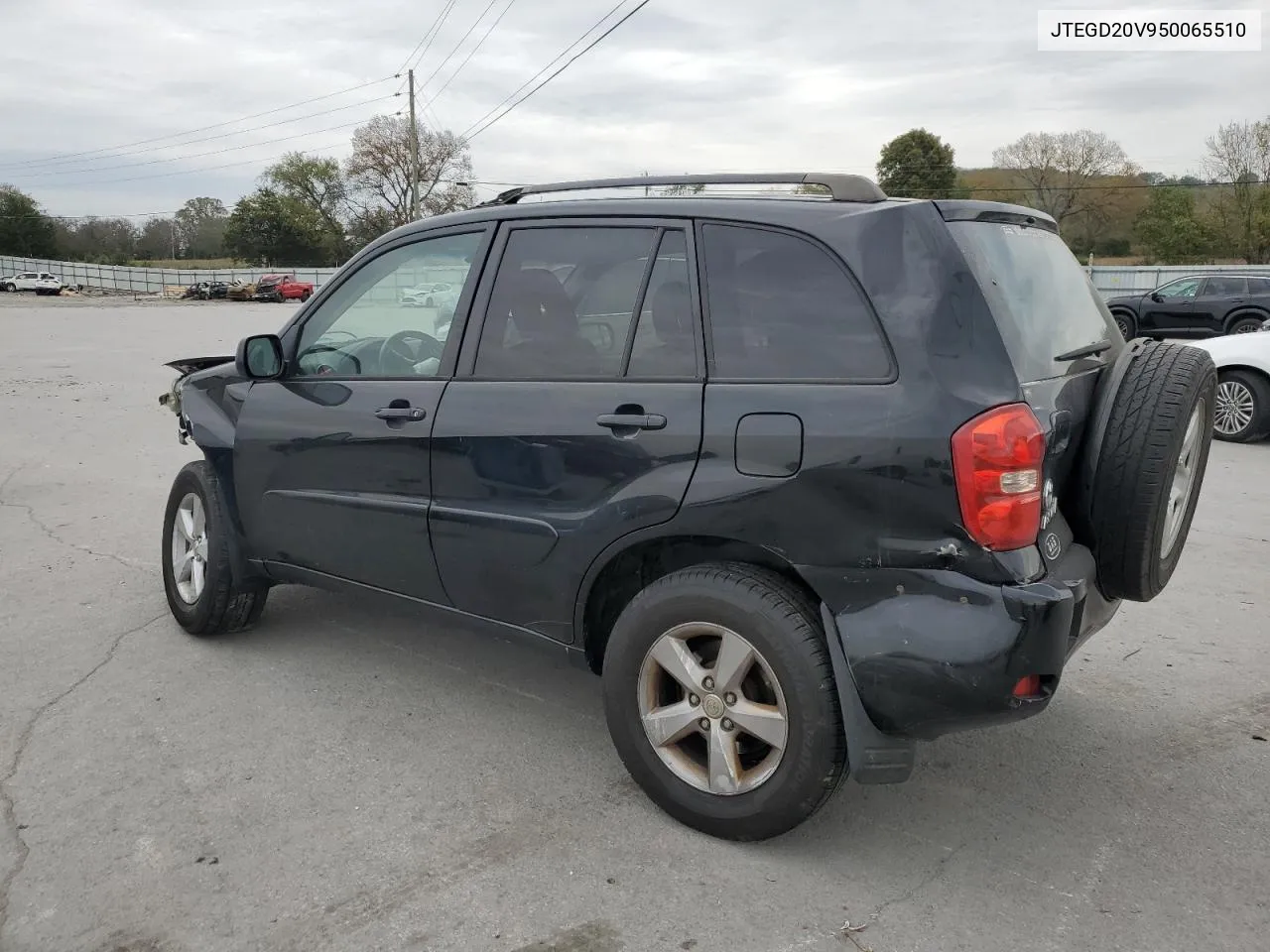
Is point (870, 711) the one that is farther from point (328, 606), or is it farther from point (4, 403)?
point (4, 403)

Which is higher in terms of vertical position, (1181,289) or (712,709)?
(1181,289)

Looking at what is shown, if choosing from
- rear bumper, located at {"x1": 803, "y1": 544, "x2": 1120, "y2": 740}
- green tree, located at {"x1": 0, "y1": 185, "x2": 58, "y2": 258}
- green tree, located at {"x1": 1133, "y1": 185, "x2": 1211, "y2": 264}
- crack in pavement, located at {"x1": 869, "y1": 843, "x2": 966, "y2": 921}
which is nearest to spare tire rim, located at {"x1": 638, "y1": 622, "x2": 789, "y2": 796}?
rear bumper, located at {"x1": 803, "y1": 544, "x2": 1120, "y2": 740}

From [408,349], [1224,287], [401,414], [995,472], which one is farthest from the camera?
[1224,287]

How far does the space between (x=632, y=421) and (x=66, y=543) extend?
4.60 m

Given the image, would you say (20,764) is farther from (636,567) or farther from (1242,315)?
(1242,315)

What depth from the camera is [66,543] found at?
6059 millimetres

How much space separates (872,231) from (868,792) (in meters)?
1.75

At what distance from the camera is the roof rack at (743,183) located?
2.97m

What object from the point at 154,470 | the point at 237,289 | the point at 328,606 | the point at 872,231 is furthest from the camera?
the point at 237,289

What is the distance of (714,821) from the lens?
293cm

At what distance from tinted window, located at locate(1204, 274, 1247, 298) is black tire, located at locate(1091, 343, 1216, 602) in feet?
66.8

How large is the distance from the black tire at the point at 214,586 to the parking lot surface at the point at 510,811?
0.11m

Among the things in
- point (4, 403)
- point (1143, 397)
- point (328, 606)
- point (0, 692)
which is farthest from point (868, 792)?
point (4, 403)

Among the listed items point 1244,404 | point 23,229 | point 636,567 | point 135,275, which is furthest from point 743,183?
point 23,229
